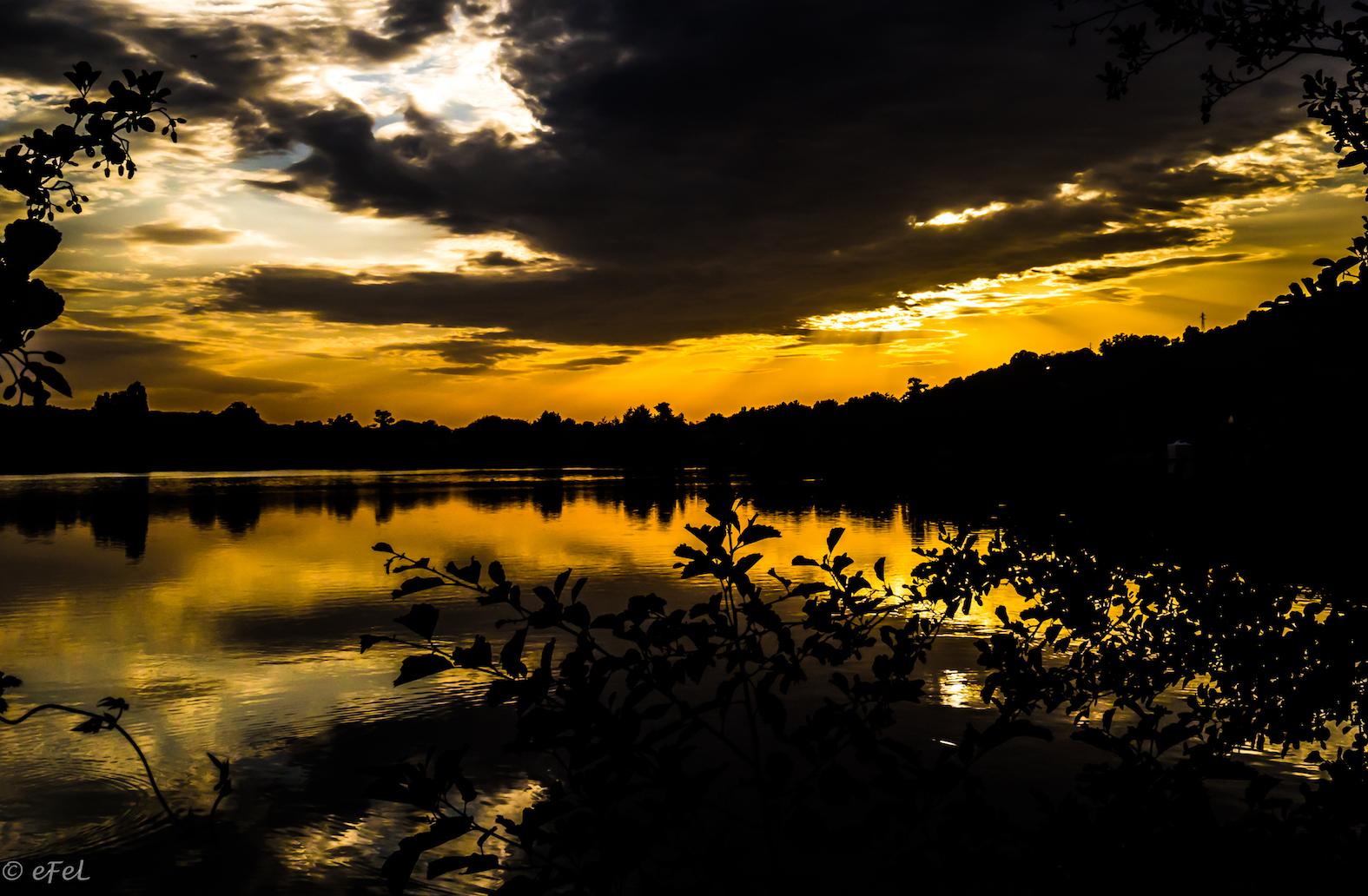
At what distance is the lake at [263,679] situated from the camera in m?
8.61

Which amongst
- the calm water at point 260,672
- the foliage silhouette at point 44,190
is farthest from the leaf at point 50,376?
the calm water at point 260,672

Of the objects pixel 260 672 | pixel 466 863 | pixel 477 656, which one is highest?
pixel 477 656

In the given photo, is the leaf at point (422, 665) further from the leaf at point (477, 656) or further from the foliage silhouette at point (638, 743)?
the leaf at point (477, 656)

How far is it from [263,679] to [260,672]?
0.57 meters

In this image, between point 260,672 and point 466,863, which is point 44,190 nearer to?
point 466,863

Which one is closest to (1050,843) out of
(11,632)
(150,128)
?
(150,128)

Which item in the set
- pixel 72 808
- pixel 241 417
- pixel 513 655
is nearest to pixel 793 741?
pixel 513 655

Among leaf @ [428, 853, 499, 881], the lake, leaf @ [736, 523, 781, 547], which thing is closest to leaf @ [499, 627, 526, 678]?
leaf @ [428, 853, 499, 881]

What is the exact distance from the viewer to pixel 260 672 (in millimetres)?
15125

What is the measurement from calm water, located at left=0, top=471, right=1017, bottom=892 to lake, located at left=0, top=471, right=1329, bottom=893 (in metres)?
0.04

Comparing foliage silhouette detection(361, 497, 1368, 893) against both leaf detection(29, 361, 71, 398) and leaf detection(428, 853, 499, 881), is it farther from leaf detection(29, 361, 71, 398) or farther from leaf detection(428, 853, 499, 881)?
leaf detection(29, 361, 71, 398)

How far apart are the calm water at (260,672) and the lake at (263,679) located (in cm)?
4

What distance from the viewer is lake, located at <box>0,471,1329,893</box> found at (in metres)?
8.61

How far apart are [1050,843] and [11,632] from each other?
21.4 m
